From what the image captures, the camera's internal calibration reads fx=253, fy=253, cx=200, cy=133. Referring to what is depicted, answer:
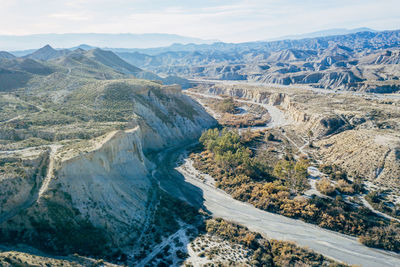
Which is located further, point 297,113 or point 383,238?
point 297,113

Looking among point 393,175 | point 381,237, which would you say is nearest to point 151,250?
point 381,237

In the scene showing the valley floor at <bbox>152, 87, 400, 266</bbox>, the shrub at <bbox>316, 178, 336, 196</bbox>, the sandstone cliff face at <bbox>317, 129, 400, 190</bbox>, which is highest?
the sandstone cliff face at <bbox>317, 129, 400, 190</bbox>

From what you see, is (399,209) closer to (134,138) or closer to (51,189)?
(134,138)

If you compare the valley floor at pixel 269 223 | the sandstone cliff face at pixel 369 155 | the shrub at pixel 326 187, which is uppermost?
the sandstone cliff face at pixel 369 155

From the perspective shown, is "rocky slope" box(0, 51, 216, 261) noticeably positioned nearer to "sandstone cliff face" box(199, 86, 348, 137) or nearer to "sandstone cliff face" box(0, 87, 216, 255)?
"sandstone cliff face" box(0, 87, 216, 255)

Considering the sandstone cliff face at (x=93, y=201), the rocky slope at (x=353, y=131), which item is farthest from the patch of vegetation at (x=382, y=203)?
the sandstone cliff face at (x=93, y=201)

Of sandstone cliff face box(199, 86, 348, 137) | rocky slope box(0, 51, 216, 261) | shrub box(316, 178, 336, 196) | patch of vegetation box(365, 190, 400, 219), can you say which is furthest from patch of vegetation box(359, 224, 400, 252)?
sandstone cliff face box(199, 86, 348, 137)

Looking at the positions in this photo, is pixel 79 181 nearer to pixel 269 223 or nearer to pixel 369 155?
pixel 269 223

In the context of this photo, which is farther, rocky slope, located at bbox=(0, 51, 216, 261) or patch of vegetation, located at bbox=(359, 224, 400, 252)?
patch of vegetation, located at bbox=(359, 224, 400, 252)

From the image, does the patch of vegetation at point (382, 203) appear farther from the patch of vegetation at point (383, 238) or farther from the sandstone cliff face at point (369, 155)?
the patch of vegetation at point (383, 238)

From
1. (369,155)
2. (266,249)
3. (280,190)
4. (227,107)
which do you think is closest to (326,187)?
(280,190)

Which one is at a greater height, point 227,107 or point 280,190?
point 227,107
